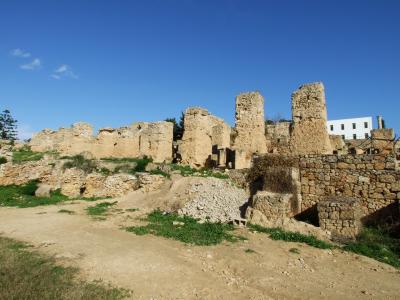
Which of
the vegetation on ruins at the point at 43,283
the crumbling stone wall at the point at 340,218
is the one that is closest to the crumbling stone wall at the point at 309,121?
the crumbling stone wall at the point at 340,218

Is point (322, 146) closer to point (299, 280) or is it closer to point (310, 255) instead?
point (310, 255)

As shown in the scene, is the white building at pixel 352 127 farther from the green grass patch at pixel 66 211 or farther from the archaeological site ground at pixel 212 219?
the green grass patch at pixel 66 211

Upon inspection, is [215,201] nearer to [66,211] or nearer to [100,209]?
[100,209]

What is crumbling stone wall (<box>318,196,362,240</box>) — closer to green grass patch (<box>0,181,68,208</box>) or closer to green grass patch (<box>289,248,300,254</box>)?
green grass patch (<box>289,248,300,254</box>)

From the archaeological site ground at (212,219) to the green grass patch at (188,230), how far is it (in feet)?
0.11

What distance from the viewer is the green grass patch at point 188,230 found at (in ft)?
25.2

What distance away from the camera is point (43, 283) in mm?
4449

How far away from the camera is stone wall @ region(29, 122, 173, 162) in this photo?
1913 cm

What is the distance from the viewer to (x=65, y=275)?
16.1 ft

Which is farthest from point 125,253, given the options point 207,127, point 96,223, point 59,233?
point 207,127

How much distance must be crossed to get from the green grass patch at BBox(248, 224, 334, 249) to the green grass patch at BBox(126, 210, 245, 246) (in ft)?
3.31

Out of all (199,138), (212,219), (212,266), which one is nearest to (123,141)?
(199,138)

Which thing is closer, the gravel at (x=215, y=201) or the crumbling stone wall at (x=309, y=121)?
the gravel at (x=215, y=201)

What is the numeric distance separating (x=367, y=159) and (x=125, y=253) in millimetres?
8095
